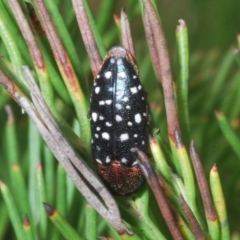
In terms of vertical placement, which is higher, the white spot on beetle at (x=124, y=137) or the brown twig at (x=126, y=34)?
the brown twig at (x=126, y=34)

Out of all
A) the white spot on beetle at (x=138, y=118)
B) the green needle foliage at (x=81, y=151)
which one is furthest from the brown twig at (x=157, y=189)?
the white spot on beetle at (x=138, y=118)

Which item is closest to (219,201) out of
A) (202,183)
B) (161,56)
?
(202,183)

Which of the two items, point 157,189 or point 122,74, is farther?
point 122,74

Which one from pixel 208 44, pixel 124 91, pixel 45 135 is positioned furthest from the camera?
pixel 208 44

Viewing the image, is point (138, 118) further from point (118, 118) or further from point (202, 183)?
point (202, 183)

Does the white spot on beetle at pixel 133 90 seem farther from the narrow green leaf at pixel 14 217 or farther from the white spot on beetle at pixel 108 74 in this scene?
the narrow green leaf at pixel 14 217

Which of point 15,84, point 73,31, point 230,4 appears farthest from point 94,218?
point 230,4

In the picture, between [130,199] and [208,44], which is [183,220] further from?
[208,44]

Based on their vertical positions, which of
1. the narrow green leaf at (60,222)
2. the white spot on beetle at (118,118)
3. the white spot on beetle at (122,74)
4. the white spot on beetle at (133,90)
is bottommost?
the narrow green leaf at (60,222)
